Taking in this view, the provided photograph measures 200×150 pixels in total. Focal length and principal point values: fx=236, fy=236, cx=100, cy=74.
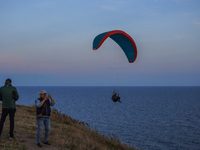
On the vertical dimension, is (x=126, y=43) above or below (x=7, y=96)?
above

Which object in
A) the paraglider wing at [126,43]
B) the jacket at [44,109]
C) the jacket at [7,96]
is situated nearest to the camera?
the jacket at [44,109]

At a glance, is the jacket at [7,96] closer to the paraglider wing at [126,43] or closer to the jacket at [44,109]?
the jacket at [44,109]

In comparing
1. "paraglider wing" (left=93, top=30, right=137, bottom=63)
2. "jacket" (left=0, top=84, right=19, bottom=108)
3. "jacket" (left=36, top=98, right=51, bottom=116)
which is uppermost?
"paraglider wing" (left=93, top=30, right=137, bottom=63)

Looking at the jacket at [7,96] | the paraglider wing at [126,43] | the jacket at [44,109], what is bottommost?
the jacket at [44,109]

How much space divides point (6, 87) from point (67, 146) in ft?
13.2

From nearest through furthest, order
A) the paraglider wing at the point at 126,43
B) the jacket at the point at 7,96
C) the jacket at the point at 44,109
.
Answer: the jacket at the point at 44,109 < the jacket at the point at 7,96 < the paraglider wing at the point at 126,43

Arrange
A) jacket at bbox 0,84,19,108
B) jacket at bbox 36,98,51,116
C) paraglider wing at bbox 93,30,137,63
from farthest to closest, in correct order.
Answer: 1. paraglider wing at bbox 93,30,137,63
2. jacket at bbox 0,84,19,108
3. jacket at bbox 36,98,51,116

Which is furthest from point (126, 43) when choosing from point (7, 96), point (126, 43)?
point (7, 96)

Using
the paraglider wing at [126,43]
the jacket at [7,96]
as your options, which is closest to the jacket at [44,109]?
the jacket at [7,96]

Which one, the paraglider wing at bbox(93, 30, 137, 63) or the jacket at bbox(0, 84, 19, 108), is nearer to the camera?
the jacket at bbox(0, 84, 19, 108)

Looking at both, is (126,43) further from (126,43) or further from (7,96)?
(7,96)

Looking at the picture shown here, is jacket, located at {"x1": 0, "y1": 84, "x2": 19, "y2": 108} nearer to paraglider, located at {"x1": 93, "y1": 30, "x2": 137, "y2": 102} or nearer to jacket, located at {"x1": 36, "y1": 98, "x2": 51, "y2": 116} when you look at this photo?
jacket, located at {"x1": 36, "y1": 98, "x2": 51, "y2": 116}

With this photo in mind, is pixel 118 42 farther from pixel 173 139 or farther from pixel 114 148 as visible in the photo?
pixel 173 139

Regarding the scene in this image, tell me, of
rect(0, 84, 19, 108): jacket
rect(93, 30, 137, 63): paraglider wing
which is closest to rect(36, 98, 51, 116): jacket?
rect(0, 84, 19, 108): jacket
